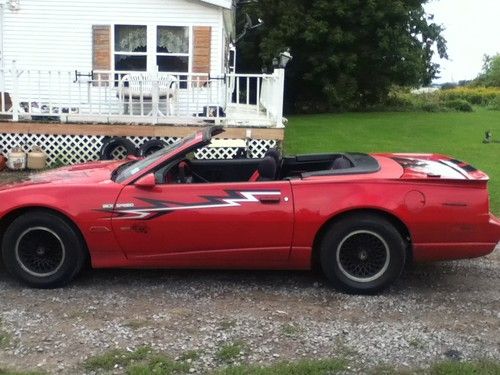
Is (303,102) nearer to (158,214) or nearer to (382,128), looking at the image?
(382,128)

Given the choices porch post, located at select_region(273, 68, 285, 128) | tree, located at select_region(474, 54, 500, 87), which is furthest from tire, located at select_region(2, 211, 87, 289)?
tree, located at select_region(474, 54, 500, 87)

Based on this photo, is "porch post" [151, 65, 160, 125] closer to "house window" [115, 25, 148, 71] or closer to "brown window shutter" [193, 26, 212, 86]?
"brown window shutter" [193, 26, 212, 86]

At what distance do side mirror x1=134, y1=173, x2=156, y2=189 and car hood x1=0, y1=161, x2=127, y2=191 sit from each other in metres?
0.40

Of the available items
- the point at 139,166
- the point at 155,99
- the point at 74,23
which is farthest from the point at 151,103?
the point at 139,166

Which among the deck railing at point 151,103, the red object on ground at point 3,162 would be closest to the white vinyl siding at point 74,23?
the deck railing at point 151,103

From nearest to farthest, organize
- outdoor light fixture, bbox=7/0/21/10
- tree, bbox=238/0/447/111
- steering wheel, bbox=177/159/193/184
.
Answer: steering wheel, bbox=177/159/193/184 < outdoor light fixture, bbox=7/0/21/10 < tree, bbox=238/0/447/111

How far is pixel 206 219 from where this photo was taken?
15.3 feet

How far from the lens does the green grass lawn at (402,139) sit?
46.1 feet

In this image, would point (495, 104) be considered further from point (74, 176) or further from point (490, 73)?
point (74, 176)

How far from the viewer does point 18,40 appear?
14.1m

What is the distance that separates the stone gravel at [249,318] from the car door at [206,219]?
0.38 metres

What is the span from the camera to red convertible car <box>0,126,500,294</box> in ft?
15.3

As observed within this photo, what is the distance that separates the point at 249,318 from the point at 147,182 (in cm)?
132

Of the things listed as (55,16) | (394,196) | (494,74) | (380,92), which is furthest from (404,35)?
(494,74)
